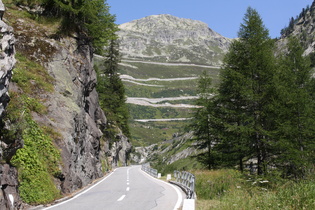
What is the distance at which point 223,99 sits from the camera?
2281 cm

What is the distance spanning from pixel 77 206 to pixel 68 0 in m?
17.0

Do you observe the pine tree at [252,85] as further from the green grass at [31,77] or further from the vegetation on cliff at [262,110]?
the green grass at [31,77]

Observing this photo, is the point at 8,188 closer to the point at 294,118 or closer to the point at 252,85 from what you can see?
the point at 252,85

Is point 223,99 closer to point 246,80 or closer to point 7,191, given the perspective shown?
point 246,80

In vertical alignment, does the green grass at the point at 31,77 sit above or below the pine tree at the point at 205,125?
above

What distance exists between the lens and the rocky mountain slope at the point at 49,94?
948cm

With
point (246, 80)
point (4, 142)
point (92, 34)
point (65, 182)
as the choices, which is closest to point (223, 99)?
point (246, 80)

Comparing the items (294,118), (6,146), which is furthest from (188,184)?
(294,118)

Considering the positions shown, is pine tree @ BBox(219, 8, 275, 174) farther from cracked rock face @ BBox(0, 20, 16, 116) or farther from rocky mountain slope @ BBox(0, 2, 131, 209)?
cracked rock face @ BBox(0, 20, 16, 116)

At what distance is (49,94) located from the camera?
16422 millimetres

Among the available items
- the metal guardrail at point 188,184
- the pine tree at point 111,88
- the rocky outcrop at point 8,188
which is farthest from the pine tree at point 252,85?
the pine tree at point 111,88

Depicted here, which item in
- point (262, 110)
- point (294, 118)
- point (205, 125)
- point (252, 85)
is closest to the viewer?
point (262, 110)

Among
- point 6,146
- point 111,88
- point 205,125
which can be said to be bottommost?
point 6,146

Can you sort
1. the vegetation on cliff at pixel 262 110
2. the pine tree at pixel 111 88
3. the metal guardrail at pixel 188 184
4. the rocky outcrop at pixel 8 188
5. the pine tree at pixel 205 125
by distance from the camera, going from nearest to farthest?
1. the rocky outcrop at pixel 8 188
2. the metal guardrail at pixel 188 184
3. the vegetation on cliff at pixel 262 110
4. the pine tree at pixel 205 125
5. the pine tree at pixel 111 88
